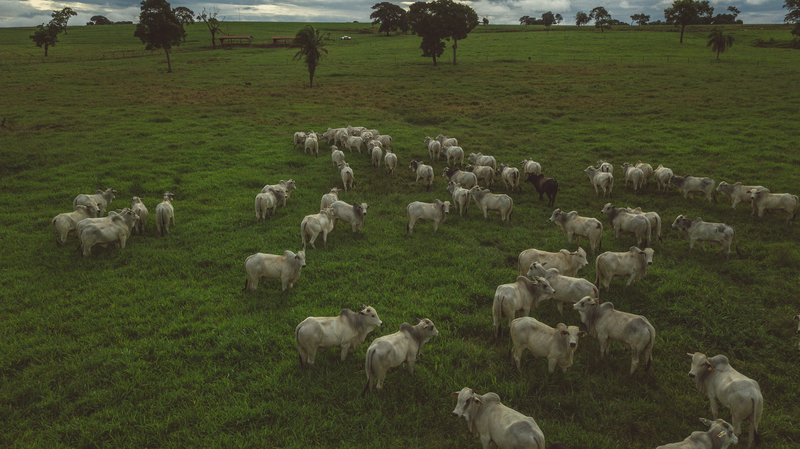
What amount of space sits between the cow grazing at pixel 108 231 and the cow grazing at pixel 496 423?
34.8 ft

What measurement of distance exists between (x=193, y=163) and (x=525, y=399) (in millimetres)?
18654

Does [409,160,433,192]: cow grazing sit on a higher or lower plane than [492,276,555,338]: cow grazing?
higher

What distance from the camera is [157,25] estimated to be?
49406 millimetres

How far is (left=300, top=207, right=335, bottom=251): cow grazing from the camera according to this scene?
11.6m

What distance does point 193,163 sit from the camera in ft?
64.6

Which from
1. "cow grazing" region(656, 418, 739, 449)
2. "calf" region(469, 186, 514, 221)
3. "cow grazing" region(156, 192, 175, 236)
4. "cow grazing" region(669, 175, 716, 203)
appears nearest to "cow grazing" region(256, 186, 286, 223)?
"cow grazing" region(156, 192, 175, 236)

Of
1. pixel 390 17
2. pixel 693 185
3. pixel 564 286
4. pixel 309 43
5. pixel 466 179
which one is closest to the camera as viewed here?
pixel 564 286

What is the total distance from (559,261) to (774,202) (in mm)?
8801

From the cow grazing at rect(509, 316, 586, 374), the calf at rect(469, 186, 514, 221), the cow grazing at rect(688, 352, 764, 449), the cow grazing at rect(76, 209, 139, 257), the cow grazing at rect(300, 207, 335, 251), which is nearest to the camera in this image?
the cow grazing at rect(688, 352, 764, 449)

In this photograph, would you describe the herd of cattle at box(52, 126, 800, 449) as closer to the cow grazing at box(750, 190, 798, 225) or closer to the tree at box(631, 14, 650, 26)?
the cow grazing at box(750, 190, 798, 225)

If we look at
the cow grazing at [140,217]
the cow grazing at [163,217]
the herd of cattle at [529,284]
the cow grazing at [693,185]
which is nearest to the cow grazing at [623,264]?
the herd of cattle at [529,284]

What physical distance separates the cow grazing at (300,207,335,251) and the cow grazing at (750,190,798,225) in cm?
1365

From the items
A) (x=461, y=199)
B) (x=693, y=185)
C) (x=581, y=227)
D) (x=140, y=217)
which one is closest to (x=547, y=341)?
(x=581, y=227)

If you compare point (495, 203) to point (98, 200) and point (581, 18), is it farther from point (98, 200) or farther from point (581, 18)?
point (581, 18)
